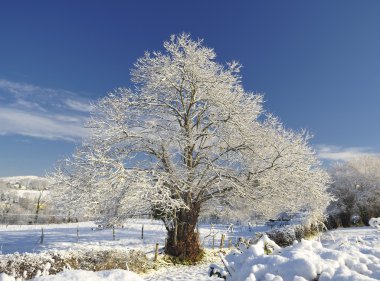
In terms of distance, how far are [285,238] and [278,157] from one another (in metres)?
9.19

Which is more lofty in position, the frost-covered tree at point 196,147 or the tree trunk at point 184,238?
the frost-covered tree at point 196,147

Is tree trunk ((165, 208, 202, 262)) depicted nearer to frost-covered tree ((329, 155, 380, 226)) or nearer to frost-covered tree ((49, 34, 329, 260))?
frost-covered tree ((49, 34, 329, 260))

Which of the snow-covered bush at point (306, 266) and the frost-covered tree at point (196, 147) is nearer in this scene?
the snow-covered bush at point (306, 266)

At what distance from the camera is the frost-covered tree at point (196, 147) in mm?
16125

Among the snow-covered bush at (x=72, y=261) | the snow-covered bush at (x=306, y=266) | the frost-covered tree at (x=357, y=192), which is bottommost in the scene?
the snow-covered bush at (x=72, y=261)

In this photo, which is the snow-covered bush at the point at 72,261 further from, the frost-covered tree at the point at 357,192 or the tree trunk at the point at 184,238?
the frost-covered tree at the point at 357,192

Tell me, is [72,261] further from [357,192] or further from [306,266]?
[357,192]

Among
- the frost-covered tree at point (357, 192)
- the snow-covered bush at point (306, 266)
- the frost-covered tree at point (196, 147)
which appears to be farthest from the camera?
the frost-covered tree at point (357, 192)

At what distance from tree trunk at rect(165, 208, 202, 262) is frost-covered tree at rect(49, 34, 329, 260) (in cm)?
5

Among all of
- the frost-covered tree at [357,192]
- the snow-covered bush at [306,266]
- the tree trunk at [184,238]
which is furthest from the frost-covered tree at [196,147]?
the frost-covered tree at [357,192]

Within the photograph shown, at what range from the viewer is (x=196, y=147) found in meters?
17.6

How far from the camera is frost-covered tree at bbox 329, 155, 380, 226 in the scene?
3916 centimetres

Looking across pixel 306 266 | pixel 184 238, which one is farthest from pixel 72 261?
pixel 306 266

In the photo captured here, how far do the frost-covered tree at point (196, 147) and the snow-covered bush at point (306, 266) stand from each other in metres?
10.8
